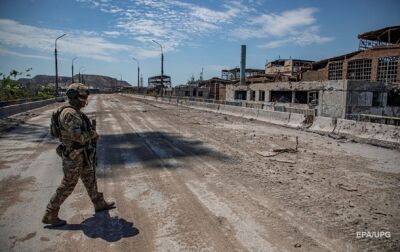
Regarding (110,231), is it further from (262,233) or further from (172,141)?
(172,141)

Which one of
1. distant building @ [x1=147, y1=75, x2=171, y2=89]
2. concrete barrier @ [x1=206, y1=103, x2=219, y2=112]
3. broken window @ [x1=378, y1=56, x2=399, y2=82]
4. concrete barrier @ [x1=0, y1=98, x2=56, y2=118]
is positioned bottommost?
concrete barrier @ [x1=0, y1=98, x2=56, y2=118]

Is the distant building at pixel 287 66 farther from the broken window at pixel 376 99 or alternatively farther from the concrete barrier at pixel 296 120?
the concrete barrier at pixel 296 120

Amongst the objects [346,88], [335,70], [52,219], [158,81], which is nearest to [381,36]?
[335,70]

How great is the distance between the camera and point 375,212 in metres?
4.85

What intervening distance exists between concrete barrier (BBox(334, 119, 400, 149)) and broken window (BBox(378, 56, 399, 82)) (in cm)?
1958

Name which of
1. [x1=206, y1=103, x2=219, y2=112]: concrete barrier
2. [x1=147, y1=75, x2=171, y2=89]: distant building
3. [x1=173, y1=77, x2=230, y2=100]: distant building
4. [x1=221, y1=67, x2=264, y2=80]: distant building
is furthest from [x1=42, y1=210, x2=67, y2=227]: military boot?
[x1=147, y1=75, x2=171, y2=89]: distant building

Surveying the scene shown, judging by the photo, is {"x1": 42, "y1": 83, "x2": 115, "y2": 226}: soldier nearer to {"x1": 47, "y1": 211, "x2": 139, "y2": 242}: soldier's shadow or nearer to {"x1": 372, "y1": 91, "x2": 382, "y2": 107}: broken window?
{"x1": 47, "y1": 211, "x2": 139, "y2": 242}: soldier's shadow

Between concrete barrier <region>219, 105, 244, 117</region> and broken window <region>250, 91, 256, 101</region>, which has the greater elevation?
broken window <region>250, 91, 256, 101</region>

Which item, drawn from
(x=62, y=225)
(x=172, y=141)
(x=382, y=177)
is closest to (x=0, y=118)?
(x=172, y=141)

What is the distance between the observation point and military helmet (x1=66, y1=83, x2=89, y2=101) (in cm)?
450

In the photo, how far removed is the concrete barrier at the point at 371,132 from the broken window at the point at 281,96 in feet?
64.2

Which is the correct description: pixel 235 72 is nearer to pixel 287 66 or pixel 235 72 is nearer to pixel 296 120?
pixel 287 66

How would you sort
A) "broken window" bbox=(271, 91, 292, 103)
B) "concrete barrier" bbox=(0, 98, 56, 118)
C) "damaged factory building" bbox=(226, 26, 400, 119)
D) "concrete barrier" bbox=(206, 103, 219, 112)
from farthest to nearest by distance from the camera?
"broken window" bbox=(271, 91, 292, 103)
"concrete barrier" bbox=(206, 103, 219, 112)
"damaged factory building" bbox=(226, 26, 400, 119)
"concrete barrier" bbox=(0, 98, 56, 118)

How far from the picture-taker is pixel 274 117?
60.6 ft
